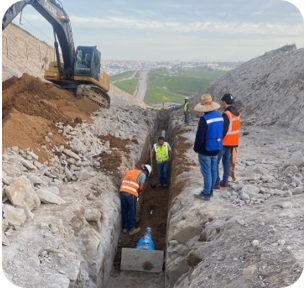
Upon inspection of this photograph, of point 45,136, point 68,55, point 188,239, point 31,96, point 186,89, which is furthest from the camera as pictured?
point 186,89

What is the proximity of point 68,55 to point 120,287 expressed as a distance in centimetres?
1081

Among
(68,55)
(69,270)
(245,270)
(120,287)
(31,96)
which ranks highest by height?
(68,55)

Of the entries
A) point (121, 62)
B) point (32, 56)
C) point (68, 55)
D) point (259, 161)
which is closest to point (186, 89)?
point (32, 56)

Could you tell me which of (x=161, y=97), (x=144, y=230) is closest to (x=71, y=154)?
(x=144, y=230)

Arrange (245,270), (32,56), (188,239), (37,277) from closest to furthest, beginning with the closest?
(245,270)
(37,277)
(188,239)
(32,56)

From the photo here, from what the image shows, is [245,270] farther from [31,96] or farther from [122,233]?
[31,96]

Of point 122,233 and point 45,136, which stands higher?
point 45,136

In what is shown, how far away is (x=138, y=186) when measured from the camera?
730 centimetres

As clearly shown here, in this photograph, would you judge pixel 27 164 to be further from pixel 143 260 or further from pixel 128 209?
pixel 143 260

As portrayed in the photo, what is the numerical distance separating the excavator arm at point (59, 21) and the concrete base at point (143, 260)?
19.8ft

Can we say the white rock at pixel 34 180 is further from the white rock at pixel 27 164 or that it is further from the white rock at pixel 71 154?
the white rock at pixel 71 154

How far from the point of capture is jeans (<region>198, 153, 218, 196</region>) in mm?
5898

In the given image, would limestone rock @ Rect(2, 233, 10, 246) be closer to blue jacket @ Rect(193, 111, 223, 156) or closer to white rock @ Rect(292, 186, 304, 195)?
blue jacket @ Rect(193, 111, 223, 156)

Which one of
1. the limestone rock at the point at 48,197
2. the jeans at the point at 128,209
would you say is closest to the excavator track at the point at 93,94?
the jeans at the point at 128,209
